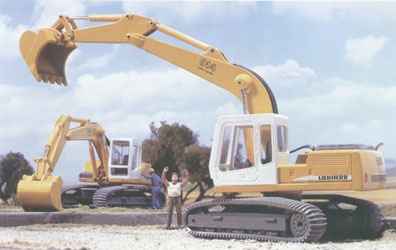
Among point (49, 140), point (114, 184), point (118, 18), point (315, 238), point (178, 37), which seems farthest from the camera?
point (114, 184)

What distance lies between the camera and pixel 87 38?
17.5m

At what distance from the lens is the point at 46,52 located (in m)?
18.2

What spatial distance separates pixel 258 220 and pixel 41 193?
336 inches

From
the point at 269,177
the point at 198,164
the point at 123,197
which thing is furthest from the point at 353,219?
the point at 198,164

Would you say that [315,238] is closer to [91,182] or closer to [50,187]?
[50,187]

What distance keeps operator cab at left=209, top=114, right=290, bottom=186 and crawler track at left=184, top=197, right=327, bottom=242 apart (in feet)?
1.53

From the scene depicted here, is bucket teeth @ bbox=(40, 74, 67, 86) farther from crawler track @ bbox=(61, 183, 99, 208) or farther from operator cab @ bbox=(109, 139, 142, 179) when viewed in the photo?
crawler track @ bbox=(61, 183, 99, 208)

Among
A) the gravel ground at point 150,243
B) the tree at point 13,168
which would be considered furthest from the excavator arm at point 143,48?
the tree at point 13,168

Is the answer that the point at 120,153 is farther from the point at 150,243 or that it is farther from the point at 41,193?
the point at 150,243

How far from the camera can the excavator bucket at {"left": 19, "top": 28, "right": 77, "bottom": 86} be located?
17.7 meters

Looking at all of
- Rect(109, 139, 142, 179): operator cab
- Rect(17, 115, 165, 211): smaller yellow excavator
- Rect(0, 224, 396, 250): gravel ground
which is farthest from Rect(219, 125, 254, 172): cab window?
Rect(109, 139, 142, 179): operator cab

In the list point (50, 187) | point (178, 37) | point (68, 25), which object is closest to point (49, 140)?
point (50, 187)

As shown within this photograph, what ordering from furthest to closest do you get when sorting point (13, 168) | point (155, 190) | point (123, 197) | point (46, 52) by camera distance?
point (13, 168), point (155, 190), point (123, 197), point (46, 52)

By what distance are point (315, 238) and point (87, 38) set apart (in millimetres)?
10040
